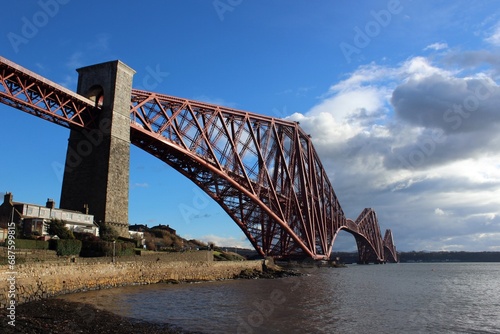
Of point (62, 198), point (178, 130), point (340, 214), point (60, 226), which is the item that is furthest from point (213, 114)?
point (340, 214)

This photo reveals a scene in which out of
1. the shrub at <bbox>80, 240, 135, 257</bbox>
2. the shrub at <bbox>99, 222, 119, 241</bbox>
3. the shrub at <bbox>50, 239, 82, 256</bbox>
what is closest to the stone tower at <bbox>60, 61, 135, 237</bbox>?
the shrub at <bbox>99, 222, 119, 241</bbox>

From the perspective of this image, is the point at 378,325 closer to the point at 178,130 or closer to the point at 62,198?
the point at 62,198

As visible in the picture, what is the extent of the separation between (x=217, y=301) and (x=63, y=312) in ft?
35.7

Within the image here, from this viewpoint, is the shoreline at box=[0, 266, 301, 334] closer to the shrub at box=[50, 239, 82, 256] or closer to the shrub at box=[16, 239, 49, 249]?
the shrub at box=[16, 239, 49, 249]

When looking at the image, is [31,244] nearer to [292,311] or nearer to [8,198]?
[8,198]

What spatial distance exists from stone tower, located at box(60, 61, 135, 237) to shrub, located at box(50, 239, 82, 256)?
5.78m

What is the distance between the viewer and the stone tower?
129ft

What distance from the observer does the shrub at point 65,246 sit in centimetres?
3108

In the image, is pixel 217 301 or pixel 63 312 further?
pixel 217 301

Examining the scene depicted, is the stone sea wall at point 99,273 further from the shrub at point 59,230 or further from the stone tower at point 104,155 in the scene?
the stone tower at point 104,155

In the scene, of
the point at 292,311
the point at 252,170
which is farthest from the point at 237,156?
the point at 292,311

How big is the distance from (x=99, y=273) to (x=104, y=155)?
12.8 m

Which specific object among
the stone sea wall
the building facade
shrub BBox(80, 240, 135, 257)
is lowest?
the stone sea wall

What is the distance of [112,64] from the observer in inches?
1673
